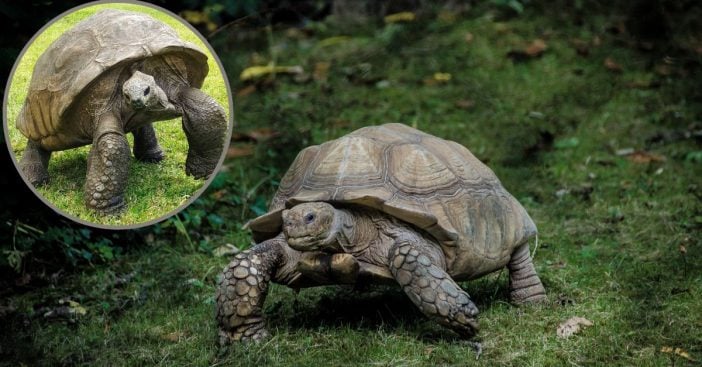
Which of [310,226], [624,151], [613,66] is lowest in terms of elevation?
[613,66]

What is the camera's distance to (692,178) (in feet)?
23.1

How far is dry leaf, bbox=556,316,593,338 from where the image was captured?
4.24 m

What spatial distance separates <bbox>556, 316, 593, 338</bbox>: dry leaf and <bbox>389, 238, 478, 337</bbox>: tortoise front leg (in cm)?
49

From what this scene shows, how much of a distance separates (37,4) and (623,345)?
3.49m

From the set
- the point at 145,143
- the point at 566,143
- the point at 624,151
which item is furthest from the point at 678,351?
the point at 566,143

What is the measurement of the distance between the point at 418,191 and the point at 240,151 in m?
3.36

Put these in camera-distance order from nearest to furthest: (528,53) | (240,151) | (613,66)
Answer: (240,151) → (613,66) → (528,53)

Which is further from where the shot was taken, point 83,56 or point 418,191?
point 418,191

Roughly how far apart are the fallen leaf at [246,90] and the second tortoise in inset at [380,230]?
417 cm

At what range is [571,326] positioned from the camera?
430 cm

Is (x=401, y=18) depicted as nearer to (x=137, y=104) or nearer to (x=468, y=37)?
(x=468, y=37)

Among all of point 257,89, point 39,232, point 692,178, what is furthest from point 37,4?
point 692,178

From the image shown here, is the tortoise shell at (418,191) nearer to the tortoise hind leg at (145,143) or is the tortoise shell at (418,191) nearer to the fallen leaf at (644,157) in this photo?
the tortoise hind leg at (145,143)

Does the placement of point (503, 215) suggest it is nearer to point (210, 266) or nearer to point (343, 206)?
point (343, 206)
